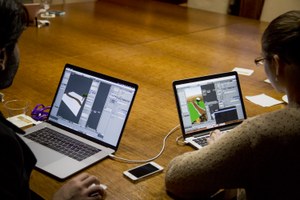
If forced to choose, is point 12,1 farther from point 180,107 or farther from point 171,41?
point 171,41

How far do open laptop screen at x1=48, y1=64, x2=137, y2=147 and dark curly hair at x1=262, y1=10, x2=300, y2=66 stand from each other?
1.95 ft

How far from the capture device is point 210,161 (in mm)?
1197

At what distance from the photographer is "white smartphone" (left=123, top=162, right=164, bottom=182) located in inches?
57.6

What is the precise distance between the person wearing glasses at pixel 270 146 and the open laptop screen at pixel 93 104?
466 millimetres

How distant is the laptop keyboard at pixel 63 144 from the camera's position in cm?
156

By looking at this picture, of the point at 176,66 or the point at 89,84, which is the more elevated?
the point at 89,84

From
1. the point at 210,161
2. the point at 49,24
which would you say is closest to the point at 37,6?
the point at 49,24

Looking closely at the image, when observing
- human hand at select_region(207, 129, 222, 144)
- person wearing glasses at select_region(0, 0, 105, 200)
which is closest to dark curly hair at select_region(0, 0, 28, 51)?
person wearing glasses at select_region(0, 0, 105, 200)

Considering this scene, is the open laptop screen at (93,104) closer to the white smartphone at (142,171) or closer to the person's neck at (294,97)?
the white smartphone at (142,171)

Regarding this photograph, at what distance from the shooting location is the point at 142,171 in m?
1.50

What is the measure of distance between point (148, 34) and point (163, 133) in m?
1.82

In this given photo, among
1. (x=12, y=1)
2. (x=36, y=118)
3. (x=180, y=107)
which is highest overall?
(x=12, y=1)

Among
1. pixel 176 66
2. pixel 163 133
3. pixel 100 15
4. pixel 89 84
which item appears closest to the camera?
pixel 89 84

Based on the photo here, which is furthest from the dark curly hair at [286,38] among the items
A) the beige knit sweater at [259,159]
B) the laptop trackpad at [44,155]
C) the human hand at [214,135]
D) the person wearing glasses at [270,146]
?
the laptop trackpad at [44,155]
